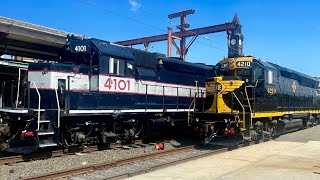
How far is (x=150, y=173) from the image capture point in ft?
27.6

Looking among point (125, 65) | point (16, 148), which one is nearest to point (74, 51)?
point (125, 65)

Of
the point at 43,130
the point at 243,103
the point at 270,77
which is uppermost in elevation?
the point at 270,77

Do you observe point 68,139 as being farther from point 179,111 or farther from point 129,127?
point 179,111

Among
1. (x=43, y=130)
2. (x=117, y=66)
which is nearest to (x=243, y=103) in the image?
(x=117, y=66)

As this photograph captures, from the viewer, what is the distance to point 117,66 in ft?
40.2

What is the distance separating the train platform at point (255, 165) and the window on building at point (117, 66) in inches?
165

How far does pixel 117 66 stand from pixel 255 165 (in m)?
5.67

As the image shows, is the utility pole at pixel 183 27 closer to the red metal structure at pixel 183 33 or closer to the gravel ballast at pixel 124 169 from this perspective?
the red metal structure at pixel 183 33

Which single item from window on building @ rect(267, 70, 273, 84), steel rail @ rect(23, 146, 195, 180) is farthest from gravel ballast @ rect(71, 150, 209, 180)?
window on building @ rect(267, 70, 273, 84)

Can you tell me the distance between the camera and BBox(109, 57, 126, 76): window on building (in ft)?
39.4

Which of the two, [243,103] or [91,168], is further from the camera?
[243,103]

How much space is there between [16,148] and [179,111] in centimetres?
744

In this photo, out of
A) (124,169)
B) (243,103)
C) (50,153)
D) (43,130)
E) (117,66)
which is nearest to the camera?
(124,169)

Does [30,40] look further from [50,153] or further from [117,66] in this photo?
[50,153]
